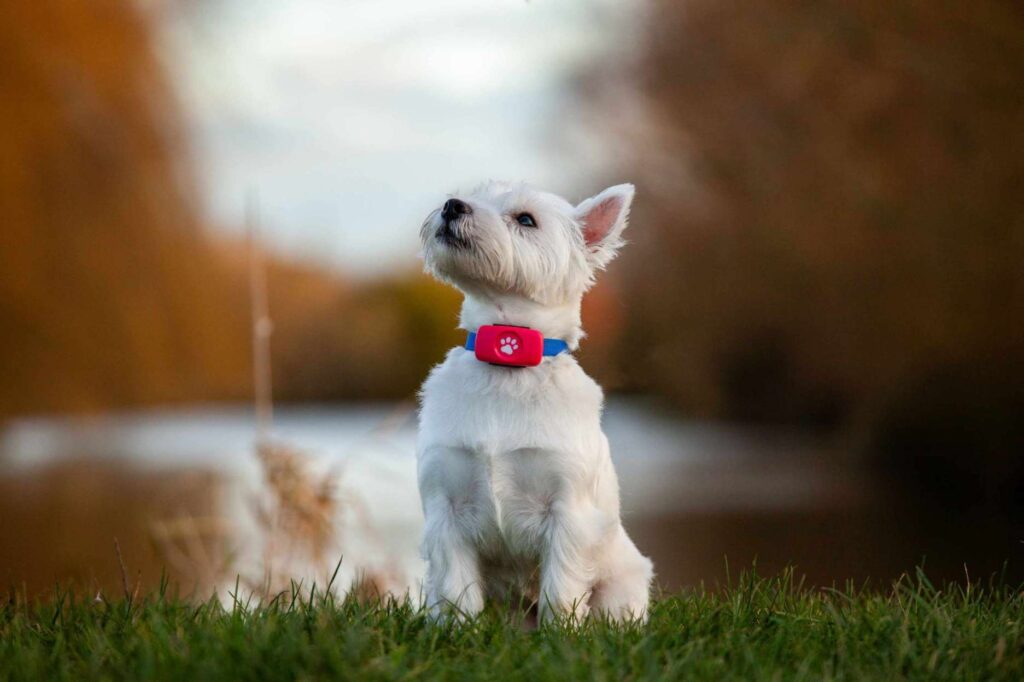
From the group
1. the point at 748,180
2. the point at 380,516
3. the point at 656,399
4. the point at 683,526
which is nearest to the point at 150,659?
the point at 380,516

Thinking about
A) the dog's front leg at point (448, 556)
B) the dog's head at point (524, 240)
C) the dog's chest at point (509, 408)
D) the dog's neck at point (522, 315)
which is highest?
the dog's head at point (524, 240)

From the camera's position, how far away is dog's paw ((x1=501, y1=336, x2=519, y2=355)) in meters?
3.40

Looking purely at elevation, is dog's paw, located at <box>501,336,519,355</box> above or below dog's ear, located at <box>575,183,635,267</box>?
below

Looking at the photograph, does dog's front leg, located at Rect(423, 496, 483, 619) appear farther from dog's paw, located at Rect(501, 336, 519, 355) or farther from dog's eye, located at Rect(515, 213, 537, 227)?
dog's eye, located at Rect(515, 213, 537, 227)

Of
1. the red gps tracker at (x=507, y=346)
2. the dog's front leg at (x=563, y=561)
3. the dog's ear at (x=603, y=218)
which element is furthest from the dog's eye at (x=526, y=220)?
the dog's front leg at (x=563, y=561)

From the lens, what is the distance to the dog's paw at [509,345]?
3.40 metres

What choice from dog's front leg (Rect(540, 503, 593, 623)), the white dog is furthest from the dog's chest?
dog's front leg (Rect(540, 503, 593, 623))

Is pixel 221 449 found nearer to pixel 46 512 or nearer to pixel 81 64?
pixel 46 512

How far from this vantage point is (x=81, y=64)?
12211 mm

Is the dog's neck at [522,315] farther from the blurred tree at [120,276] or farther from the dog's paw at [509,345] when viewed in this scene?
the blurred tree at [120,276]

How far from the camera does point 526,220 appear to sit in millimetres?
3469

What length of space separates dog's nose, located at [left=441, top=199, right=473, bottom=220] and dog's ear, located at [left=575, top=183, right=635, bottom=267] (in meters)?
0.44

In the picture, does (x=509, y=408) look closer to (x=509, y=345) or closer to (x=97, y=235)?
(x=509, y=345)

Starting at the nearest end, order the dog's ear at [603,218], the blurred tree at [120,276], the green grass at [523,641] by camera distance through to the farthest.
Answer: the green grass at [523,641]
the dog's ear at [603,218]
the blurred tree at [120,276]
